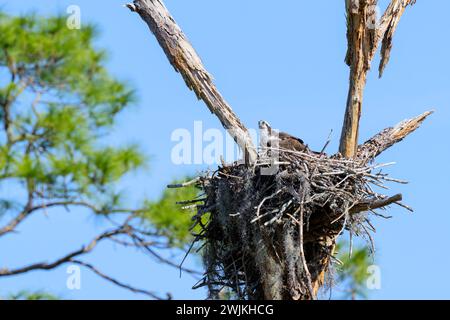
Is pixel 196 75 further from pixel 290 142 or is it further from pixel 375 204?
pixel 375 204

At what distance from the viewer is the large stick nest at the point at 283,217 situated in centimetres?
631

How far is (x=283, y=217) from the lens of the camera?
20.9 ft

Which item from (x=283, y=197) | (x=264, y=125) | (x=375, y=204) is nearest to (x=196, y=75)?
(x=264, y=125)

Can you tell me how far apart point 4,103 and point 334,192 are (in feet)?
14.3

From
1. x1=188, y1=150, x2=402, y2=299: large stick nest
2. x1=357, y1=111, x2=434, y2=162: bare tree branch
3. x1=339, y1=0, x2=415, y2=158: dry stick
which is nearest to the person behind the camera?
x1=188, y1=150, x2=402, y2=299: large stick nest

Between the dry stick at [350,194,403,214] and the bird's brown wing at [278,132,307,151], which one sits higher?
the bird's brown wing at [278,132,307,151]

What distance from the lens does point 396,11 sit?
7.15 metres

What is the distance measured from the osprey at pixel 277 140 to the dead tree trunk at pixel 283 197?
18 cm

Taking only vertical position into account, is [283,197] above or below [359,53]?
below

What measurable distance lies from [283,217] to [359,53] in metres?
1.39

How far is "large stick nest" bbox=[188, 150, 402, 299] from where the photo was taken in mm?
6309

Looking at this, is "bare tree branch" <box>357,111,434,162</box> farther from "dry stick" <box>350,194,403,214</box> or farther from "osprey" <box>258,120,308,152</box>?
"dry stick" <box>350,194,403,214</box>

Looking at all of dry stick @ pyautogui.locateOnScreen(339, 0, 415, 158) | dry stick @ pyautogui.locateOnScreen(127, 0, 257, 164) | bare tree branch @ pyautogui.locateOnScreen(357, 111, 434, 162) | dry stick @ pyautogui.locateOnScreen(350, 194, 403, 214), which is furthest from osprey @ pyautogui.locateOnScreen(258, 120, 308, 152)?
dry stick @ pyautogui.locateOnScreen(350, 194, 403, 214)
